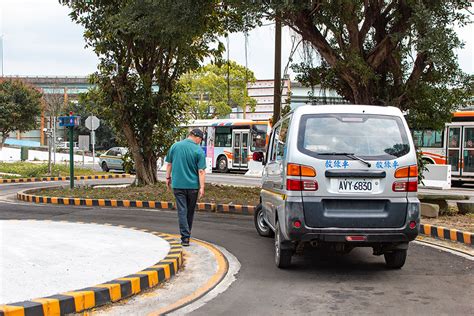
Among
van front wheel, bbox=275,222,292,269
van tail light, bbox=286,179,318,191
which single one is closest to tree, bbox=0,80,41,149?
van front wheel, bbox=275,222,292,269

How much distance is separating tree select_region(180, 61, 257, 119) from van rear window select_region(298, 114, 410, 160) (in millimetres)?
40629

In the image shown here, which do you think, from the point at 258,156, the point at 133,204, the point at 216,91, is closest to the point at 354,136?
the point at 258,156

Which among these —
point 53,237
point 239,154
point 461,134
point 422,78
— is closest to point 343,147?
point 53,237

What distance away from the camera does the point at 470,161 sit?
76.3ft

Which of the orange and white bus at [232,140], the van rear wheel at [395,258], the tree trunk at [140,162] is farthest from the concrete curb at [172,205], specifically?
the orange and white bus at [232,140]

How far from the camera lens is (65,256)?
7.07 m

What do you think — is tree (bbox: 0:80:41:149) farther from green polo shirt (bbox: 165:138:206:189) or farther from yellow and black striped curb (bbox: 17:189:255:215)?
green polo shirt (bbox: 165:138:206:189)

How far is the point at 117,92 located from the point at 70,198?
154 inches

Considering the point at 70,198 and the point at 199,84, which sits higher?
the point at 199,84

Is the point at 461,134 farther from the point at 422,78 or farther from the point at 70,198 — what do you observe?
the point at 70,198

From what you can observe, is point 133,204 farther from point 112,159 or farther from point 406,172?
point 112,159

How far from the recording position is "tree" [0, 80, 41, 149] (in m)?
47.7

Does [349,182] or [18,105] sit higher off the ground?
[18,105]

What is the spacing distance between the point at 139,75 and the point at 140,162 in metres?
2.93
